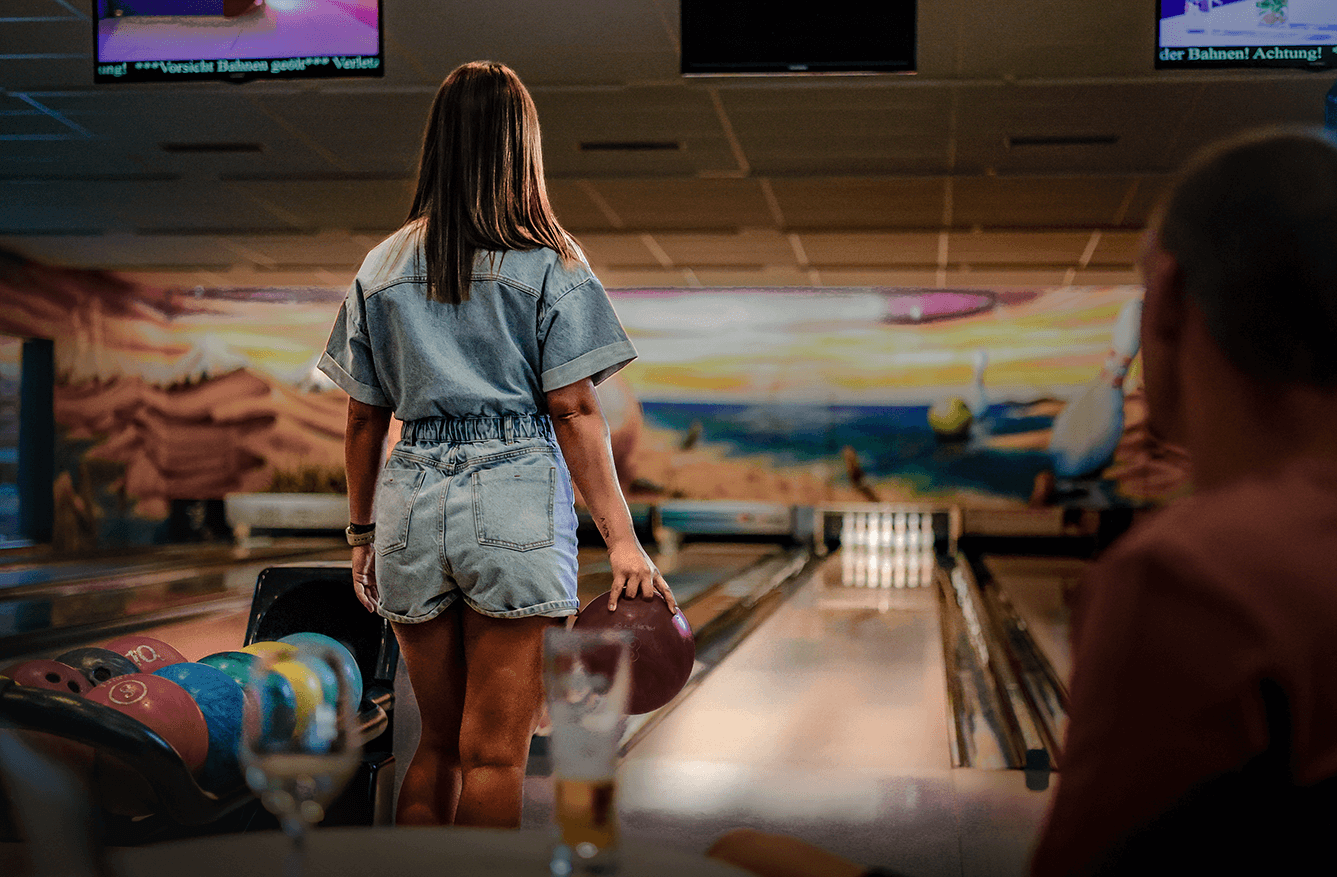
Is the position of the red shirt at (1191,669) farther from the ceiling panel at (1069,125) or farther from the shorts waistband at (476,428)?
the ceiling panel at (1069,125)

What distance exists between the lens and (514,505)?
144 centimetres

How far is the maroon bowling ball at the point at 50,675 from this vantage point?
1.71 m

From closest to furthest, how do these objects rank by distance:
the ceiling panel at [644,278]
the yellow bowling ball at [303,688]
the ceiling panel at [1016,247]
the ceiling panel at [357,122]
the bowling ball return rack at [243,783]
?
the yellow bowling ball at [303,688] → the bowling ball return rack at [243,783] → the ceiling panel at [357,122] → the ceiling panel at [1016,247] → the ceiling panel at [644,278]

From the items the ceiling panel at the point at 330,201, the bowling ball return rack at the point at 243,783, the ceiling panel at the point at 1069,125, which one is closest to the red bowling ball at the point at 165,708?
the bowling ball return rack at the point at 243,783

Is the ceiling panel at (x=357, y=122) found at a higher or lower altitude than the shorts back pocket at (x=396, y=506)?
higher

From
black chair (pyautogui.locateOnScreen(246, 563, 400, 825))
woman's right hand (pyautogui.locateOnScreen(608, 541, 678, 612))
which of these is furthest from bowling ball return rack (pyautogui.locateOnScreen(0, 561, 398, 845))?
woman's right hand (pyautogui.locateOnScreen(608, 541, 678, 612))

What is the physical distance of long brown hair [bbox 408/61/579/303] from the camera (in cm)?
148

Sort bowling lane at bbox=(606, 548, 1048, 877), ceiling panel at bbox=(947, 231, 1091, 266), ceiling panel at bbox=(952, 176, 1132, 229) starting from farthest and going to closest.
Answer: ceiling panel at bbox=(947, 231, 1091, 266) → ceiling panel at bbox=(952, 176, 1132, 229) → bowling lane at bbox=(606, 548, 1048, 877)

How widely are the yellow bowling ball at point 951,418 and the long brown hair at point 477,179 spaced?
8563 mm

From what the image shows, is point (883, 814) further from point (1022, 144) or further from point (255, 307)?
point (255, 307)

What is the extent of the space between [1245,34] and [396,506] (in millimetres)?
2853

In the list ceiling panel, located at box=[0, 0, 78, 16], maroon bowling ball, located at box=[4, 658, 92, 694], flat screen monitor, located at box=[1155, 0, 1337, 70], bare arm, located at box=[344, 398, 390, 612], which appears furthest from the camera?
ceiling panel, located at box=[0, 0, 78, 16]

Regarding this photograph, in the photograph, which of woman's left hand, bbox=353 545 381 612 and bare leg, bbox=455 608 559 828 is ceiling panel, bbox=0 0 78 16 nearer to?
woman's left hand, bbox=353 545 381 612

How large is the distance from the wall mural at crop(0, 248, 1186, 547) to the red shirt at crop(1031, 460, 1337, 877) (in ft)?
30.3
